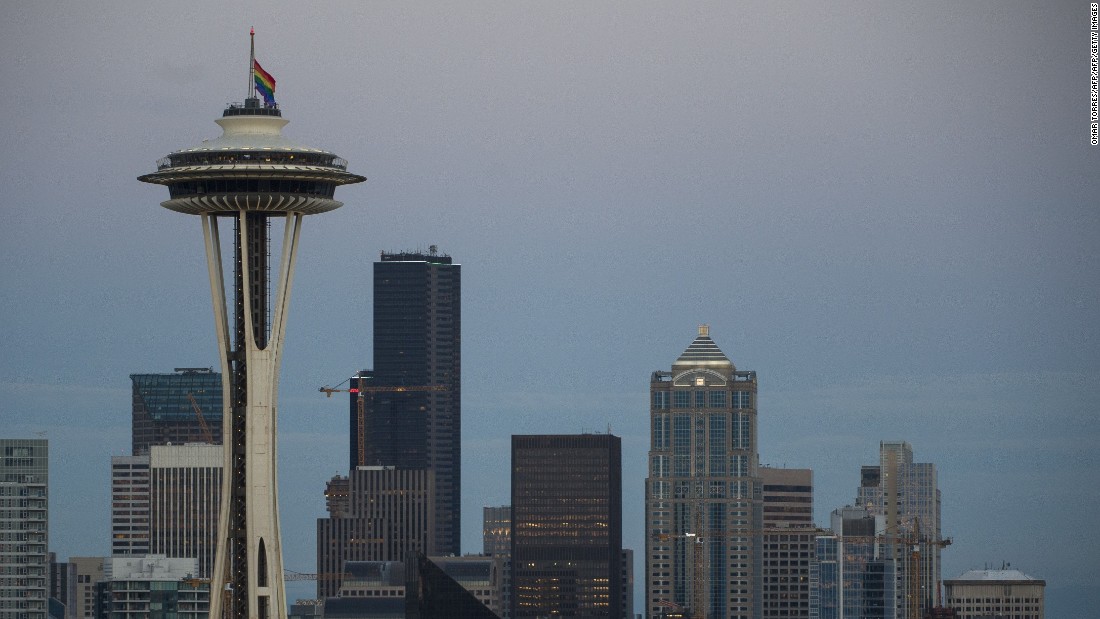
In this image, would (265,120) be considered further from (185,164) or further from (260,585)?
(260,585)

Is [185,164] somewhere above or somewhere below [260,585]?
above

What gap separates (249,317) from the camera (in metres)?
132

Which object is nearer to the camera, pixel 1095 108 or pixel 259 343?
pixel 259 343

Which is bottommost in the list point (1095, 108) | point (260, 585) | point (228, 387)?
point (260, 585)

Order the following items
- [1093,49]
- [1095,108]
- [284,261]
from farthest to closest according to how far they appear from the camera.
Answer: [1095,108], [1093,49], [284,261]

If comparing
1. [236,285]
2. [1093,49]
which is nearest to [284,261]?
[236,285]

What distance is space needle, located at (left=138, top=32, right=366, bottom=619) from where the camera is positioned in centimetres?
13200

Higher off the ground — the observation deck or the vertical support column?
the observation deck

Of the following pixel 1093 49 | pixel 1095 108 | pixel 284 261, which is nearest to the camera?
pixel 284 261

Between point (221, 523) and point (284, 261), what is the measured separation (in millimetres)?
13497

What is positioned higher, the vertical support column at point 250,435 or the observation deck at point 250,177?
the observation deck at point 250,177

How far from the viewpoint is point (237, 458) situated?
13300 cm

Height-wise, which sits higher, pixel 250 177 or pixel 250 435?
pixel 250 177

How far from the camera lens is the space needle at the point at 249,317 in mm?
132000
